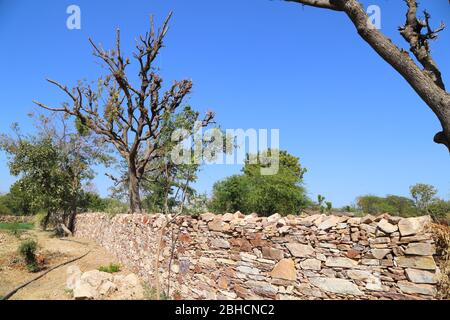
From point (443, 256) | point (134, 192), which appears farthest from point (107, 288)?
point (134, 192)

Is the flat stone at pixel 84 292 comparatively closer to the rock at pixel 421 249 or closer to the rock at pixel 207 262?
the rock at pixel 207 262

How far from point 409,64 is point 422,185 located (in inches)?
912

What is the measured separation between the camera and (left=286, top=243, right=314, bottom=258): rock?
15.3 feet

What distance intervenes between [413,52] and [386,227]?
12.3 feet

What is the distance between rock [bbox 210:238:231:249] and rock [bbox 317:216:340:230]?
6.35 ft

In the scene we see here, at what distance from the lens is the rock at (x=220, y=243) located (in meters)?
5.89

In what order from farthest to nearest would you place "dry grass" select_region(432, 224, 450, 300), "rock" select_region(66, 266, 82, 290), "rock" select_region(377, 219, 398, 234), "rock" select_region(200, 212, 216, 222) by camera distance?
"rock" select_region(66, 266, 82, 290) < "rock" select_region(200, 212, 216, 222) < "rock" select_region(377, 219, 398, 234) < "dry grass" select_region(432, 224, 450, 300)

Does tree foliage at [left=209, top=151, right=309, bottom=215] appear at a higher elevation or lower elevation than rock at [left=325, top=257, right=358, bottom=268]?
higher

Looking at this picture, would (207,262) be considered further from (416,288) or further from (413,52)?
(413,52)

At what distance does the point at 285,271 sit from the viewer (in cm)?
489

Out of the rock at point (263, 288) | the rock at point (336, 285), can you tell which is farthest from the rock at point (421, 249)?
the rock at point (263, 288)

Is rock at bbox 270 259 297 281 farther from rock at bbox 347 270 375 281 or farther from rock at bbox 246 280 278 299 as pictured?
rock at bbox 347 270 375 281

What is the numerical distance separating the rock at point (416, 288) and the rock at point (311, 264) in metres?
1.02

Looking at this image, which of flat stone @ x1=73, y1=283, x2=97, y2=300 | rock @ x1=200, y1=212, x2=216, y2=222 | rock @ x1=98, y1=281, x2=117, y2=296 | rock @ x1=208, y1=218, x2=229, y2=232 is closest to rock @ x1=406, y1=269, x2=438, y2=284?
rock @ x1=208, y1=218, x2=229, y2=232
